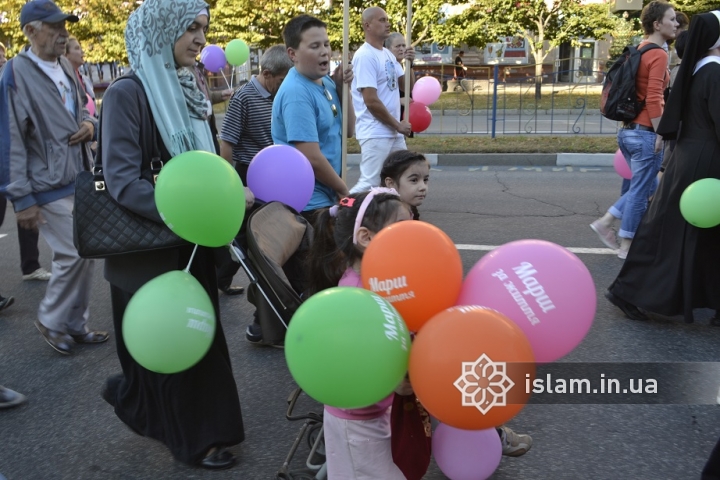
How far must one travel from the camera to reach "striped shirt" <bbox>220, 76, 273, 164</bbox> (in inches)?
197

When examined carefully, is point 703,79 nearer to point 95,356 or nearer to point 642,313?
point 642,313

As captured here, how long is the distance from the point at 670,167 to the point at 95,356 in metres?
3.69

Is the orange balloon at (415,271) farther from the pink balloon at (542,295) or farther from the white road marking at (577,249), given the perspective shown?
the white road marking at (577,249)

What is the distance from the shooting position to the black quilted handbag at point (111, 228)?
2.93 meters

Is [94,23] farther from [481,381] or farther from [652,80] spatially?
[481,381]

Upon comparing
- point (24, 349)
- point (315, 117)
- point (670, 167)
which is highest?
point (315, 117)

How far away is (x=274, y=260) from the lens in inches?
114

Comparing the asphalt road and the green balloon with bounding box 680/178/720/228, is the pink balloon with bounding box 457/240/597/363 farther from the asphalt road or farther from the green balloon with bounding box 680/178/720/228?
the green balloon with bounding box 680/178/720/228

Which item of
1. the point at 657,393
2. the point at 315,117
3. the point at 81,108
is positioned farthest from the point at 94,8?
the point at 657,393

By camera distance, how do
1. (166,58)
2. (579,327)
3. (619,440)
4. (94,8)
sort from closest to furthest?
(579,327)
(166,58)
(619,440)
(94,8)

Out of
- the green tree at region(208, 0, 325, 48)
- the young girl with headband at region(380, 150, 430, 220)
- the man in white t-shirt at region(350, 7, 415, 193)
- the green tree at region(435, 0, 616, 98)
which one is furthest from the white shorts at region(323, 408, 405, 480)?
the green tree at region(435, 0, 616, 98)

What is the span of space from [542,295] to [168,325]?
119cm

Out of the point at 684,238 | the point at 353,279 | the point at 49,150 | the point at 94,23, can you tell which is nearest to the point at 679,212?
the point at 684,238

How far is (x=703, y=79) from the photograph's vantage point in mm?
4367
